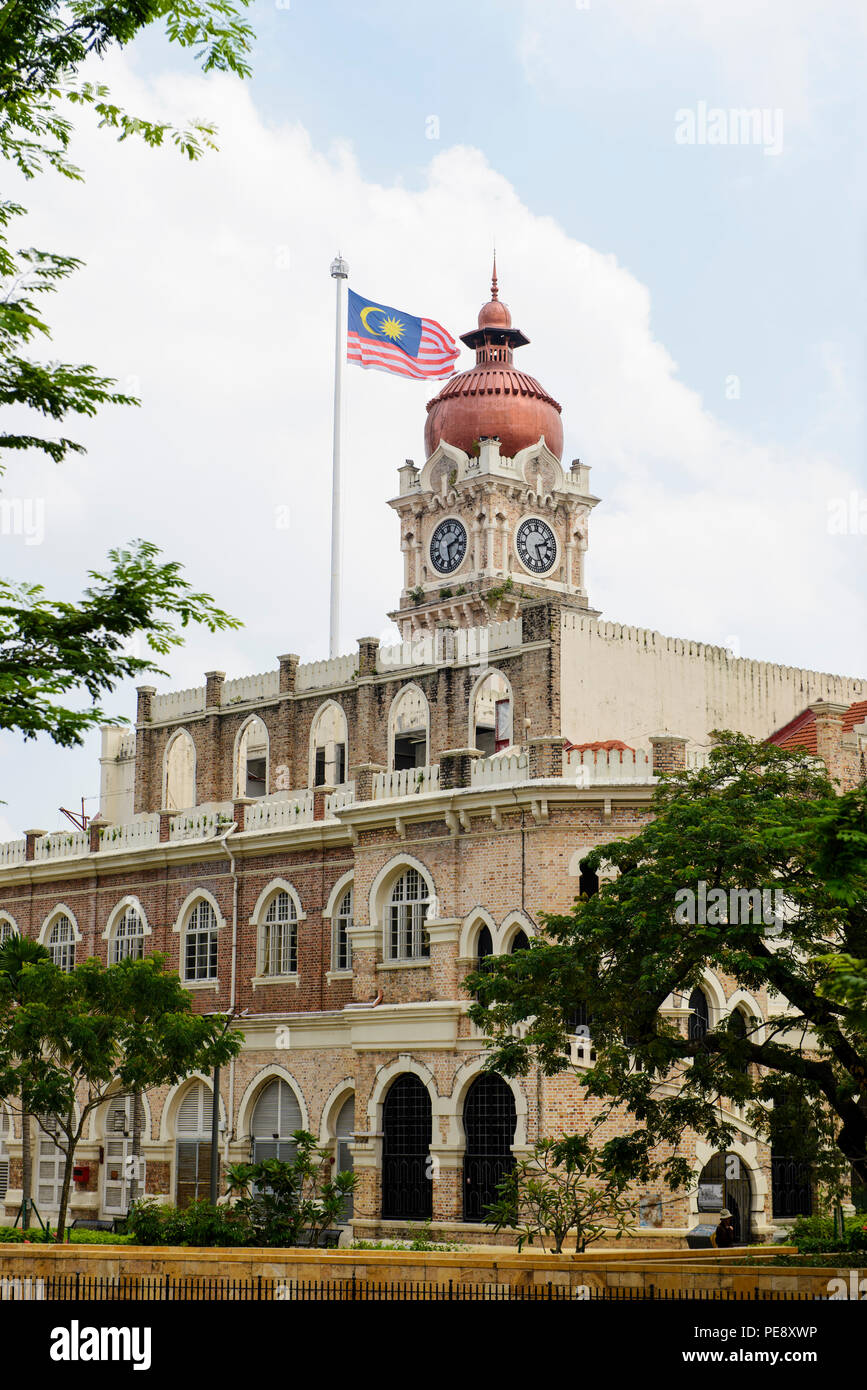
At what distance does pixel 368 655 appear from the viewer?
43344 millimetres

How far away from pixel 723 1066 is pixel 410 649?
20.9 m

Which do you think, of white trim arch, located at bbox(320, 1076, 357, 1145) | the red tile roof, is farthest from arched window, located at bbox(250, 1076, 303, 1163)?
the red tile roof

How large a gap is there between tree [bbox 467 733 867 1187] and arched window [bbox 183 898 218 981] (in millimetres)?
19051

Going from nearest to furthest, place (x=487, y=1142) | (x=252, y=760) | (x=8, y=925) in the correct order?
(x=487, y=1142) → (x=252, y=760) → (x=8, y=925)

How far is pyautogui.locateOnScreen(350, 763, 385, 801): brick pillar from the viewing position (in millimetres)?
38562

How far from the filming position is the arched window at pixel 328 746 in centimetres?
4459

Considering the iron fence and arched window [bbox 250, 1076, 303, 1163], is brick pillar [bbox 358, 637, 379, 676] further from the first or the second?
the iron fence

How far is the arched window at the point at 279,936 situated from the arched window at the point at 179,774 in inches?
266

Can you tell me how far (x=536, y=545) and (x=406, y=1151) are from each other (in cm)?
3442

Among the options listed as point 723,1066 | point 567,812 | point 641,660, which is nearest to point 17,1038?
point 567,812

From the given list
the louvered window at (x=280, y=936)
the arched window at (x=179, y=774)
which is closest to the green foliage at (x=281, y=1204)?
the louvered window at (x=280, y=936)

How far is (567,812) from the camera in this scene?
34.3 meters

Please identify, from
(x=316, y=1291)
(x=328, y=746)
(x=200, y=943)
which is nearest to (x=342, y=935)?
(x=200, y=943)

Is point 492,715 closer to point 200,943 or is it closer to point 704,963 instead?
point 200,943
